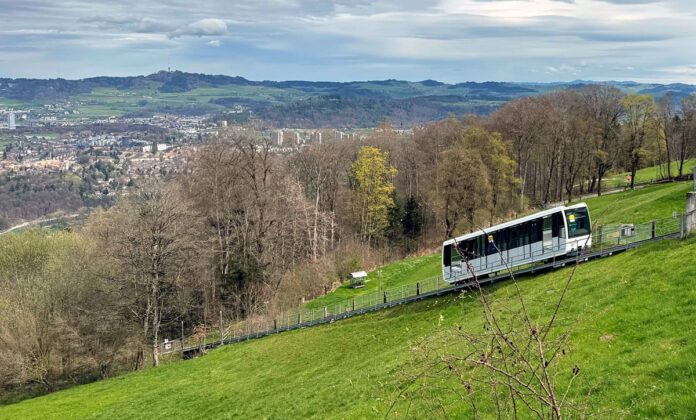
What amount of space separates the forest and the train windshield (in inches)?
306

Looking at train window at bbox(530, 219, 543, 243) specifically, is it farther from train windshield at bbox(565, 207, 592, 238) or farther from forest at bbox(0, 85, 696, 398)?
forest at bbox(0, 85, 696, 398)

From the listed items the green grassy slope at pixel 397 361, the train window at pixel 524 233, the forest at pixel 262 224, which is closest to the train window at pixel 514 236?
the train window at pixel 524 233

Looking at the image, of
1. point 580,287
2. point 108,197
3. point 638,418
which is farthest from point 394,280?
point 108,197

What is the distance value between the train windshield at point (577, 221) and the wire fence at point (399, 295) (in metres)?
0.64

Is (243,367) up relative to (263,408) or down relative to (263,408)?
down

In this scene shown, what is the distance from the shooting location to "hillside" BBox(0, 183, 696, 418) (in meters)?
12.2

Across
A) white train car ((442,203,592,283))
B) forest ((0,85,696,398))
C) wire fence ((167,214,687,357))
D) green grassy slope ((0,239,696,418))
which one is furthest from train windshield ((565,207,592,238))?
forest ((0,85,696,398))

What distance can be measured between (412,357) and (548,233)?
11980 mm

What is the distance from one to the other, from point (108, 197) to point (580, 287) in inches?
5904

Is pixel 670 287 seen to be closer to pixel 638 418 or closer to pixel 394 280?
pixel 638 418

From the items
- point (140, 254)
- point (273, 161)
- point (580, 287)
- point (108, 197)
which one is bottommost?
point (108, 197)

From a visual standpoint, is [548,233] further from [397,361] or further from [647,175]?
[647,175]

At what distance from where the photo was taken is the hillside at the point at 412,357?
12.2m

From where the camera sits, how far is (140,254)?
3822 centimetres
